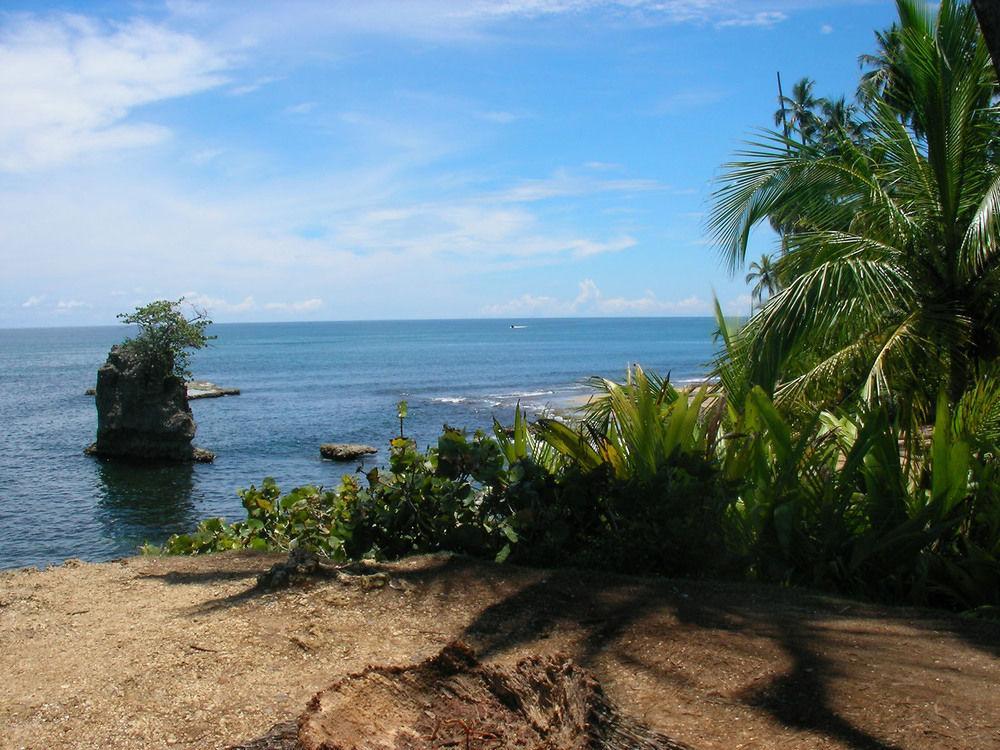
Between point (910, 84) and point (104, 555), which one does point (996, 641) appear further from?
point (104, 555)

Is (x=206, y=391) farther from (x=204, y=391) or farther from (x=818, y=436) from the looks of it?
(x=818, y=436)

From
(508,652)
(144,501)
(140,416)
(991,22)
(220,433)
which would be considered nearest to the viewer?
(508,652)

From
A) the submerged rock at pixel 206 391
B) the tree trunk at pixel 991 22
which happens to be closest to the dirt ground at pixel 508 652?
the tree trunk at pixel 991 22

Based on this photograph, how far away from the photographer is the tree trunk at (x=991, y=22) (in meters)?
4.36

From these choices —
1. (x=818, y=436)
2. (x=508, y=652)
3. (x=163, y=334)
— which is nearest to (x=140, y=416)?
(x=163, y=334)

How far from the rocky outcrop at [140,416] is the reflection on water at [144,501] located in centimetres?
95

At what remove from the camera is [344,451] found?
1275 inches

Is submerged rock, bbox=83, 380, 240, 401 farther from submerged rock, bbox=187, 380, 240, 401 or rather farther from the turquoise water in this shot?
the turquoise water

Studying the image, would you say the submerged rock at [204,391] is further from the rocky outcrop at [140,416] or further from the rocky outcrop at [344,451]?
the rocky outcrop at [344,451]

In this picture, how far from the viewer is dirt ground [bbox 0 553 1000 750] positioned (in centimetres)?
296

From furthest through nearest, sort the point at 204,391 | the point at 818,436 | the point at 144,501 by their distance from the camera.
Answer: the point at 204,391
the point at 144,501
the point at 818,436

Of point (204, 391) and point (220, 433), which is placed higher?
point (204, 391)

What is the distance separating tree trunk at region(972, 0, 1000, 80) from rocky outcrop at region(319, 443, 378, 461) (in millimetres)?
29334

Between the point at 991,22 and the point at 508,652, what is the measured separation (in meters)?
3.85
